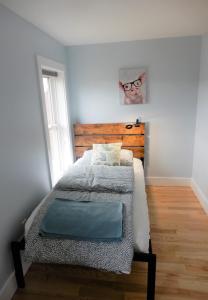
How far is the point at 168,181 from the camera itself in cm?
352

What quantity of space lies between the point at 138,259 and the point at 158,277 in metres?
0.51

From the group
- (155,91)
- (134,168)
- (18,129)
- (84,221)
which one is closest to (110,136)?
(134,168)

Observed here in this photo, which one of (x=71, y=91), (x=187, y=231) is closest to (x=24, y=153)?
(x=71, y=91)

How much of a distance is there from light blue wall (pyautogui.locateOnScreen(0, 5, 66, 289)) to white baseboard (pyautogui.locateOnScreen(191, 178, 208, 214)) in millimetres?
2105

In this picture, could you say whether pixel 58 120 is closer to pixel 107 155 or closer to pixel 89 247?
pixel 107 155

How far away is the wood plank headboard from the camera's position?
3.29 m

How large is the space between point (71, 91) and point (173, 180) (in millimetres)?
2235

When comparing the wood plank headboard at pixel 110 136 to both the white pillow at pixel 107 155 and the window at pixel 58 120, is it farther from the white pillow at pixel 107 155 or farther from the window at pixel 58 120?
the white pillow at pixel 107 155

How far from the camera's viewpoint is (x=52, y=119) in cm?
309

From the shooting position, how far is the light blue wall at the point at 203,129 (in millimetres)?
2752

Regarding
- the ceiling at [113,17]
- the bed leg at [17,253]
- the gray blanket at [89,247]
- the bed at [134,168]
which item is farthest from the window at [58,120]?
the bed leg at [17,253]

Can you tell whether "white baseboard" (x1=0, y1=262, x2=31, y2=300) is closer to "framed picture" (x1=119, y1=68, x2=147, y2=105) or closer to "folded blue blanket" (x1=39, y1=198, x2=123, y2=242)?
Answer: "folded blue blanket" (x1=39, y1=198, x2=123, y2=242)

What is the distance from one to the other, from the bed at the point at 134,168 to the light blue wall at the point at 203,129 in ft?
2.69

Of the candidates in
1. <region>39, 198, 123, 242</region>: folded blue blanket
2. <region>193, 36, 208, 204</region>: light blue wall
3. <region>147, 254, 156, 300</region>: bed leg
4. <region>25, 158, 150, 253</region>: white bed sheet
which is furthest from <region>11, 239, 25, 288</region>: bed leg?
<region>193, 36, 208, 204</region>: light blue wall
